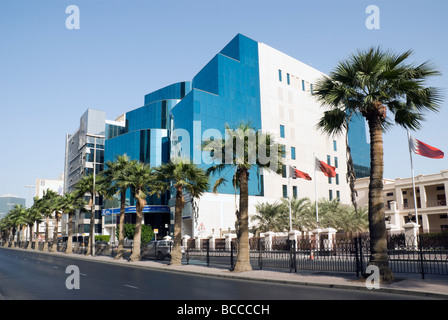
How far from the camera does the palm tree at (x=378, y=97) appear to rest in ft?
50.8

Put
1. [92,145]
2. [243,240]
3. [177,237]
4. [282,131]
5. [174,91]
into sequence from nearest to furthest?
[243,240] < [177,237] < [282,131] < [174,91] < [92,145]

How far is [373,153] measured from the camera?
16.2 m

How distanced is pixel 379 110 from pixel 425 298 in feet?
24.9

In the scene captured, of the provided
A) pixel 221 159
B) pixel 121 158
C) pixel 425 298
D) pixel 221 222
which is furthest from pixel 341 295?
pixel 221 222

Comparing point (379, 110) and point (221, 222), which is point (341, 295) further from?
point (221, 222)

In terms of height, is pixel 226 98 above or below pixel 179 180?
above

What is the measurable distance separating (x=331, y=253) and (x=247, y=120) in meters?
44.2

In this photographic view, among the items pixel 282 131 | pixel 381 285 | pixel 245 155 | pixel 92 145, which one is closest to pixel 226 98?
pixel 282 131

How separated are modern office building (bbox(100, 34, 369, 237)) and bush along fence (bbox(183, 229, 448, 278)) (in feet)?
42.9

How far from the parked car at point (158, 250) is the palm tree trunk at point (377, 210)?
938 inches

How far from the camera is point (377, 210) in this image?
51.2 ft

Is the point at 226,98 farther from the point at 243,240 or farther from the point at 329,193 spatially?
the point at 243,240

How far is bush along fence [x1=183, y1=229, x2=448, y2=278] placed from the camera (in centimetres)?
1925

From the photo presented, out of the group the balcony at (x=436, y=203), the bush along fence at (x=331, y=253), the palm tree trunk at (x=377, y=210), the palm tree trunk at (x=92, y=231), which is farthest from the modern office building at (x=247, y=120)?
the palm tree trunk at (x=377, y=210)
